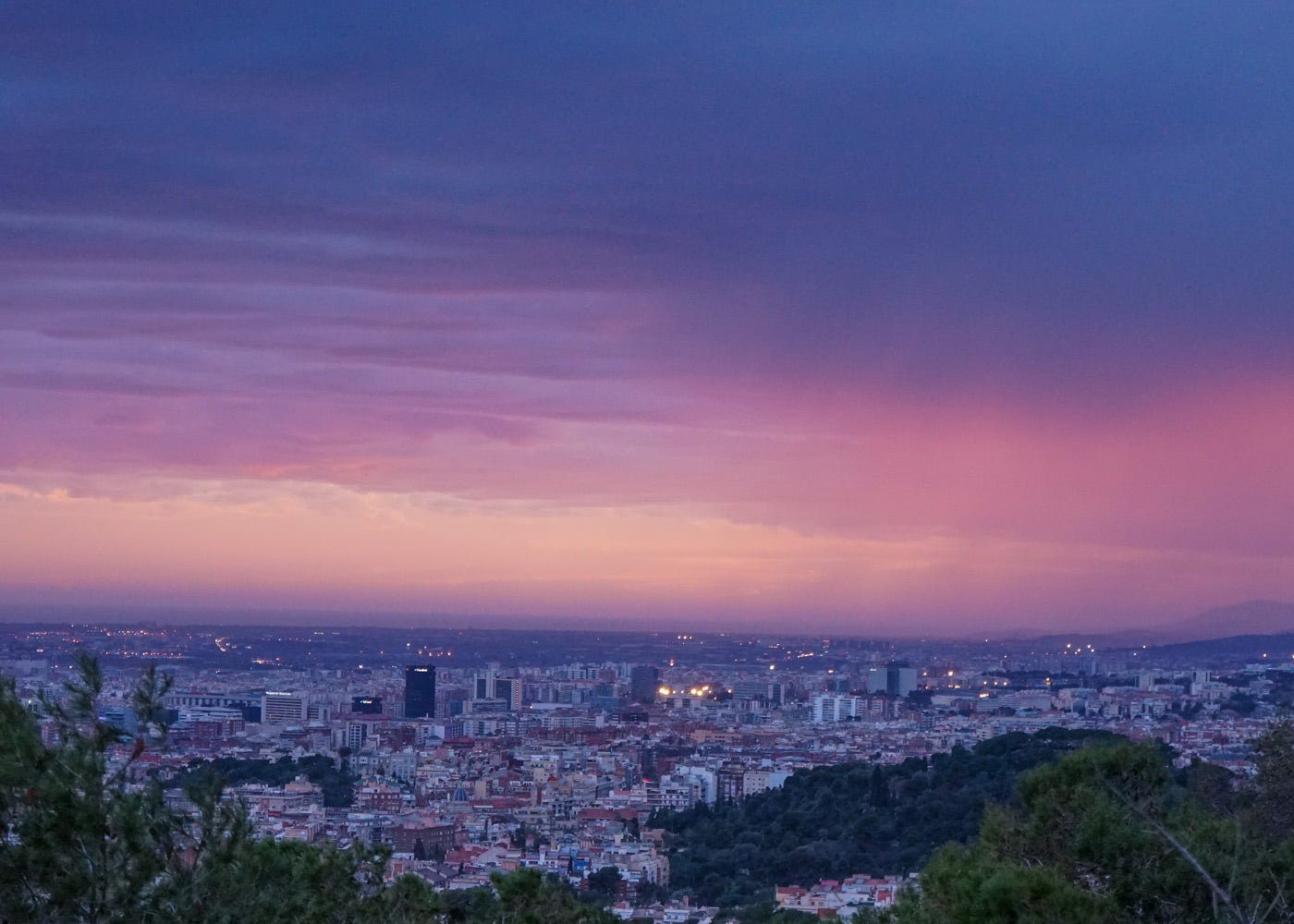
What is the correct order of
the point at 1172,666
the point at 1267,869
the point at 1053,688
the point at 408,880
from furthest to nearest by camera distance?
the point at 1172,666
the point at 1053,688
the point at 408,880
the point at 1267,869

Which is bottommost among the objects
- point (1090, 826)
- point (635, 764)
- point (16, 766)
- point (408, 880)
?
point (635, 764)

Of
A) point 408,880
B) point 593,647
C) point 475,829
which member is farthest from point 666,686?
point 408,880

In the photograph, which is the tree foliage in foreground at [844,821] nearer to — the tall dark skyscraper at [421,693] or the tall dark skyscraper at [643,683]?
the tall dark skyscraper at [421,693]

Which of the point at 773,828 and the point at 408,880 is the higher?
the point at 408,880

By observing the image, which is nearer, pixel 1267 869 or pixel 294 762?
pixel 1267 869

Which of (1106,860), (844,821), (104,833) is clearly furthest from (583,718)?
(104,833)

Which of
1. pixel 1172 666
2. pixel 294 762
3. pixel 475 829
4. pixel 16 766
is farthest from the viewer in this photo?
pixel 1172 666

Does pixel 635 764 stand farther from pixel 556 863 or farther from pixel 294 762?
pixel 556 863

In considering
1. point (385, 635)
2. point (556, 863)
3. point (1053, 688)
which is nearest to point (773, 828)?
point (556, 863)
